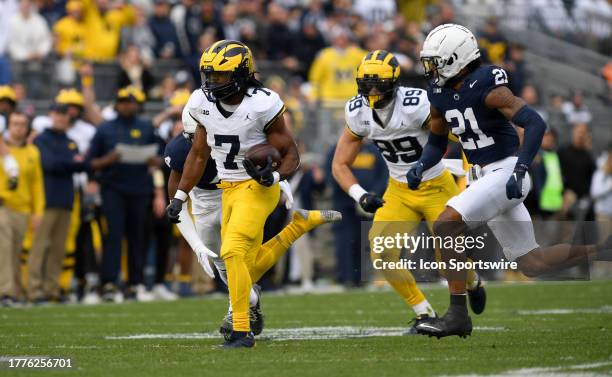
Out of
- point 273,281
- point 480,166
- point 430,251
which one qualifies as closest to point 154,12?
point 273,281

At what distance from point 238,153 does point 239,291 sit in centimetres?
94

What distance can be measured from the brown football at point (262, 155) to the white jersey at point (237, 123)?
11 centimetres

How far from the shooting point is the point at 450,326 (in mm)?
8117

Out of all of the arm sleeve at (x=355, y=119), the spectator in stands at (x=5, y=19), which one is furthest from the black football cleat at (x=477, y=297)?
the spectator in stands at (x=5, y=19)

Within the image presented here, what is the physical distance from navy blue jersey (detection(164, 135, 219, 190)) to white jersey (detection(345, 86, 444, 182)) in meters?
1.01

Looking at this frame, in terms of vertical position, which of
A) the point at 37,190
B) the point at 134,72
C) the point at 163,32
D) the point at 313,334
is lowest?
the point at 313,334

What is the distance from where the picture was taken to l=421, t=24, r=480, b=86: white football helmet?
27.0ft

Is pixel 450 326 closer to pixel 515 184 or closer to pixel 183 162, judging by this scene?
pixel 515 184

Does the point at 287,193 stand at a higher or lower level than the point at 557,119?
lower

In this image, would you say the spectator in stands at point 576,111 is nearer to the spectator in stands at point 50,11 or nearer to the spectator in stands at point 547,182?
the spectator in stands at point 547,182

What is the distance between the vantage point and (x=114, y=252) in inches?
526

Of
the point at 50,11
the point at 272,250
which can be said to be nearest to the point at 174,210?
the point at 272,250

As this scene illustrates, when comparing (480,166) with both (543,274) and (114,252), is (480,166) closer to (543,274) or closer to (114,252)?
(543,274)

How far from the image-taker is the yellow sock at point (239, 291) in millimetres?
7922
